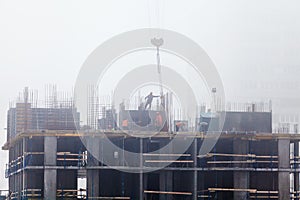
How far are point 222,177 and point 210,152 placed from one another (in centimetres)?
181

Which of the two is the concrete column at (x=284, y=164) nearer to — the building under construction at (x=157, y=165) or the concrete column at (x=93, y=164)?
the building under construction at (x=157, y=165)

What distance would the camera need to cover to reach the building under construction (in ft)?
121

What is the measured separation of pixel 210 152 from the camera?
37.8m

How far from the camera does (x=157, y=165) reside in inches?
1475

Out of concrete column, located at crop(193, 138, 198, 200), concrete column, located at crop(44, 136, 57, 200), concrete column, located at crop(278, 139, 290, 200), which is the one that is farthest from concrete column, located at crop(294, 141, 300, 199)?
concrete column, located at crop(44, 136, 57, 200)

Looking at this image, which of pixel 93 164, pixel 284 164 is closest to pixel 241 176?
pixel 284 164

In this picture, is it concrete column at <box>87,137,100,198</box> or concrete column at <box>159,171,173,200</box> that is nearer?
concrete column at <box>87,137,100,198</box>

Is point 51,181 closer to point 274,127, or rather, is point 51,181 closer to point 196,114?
point 196,114

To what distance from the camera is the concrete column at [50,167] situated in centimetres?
3675

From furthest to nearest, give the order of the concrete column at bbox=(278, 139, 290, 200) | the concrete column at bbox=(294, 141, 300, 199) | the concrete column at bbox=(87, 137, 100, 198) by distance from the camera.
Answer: the concrete column at bbox=(294, 141, 300, 199), the concrete column at bbox=(278, 139, 290, 200), the concrete column at bbox=(87, 137, 100, 198)

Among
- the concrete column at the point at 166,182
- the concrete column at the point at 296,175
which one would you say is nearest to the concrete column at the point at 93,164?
the concrete column at the point at 166,182

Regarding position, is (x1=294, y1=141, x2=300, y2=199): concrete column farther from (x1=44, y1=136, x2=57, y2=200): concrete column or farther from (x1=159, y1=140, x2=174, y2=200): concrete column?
(x1=44, y1=136, x2=57, y2=200): concrete column

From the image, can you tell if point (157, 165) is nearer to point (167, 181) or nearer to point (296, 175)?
point (167, 181)

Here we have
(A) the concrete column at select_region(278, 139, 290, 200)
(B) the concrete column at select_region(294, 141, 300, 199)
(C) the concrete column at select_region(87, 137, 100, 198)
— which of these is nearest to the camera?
(C) the concrete column at select_region(87, 137, 100, 198)
